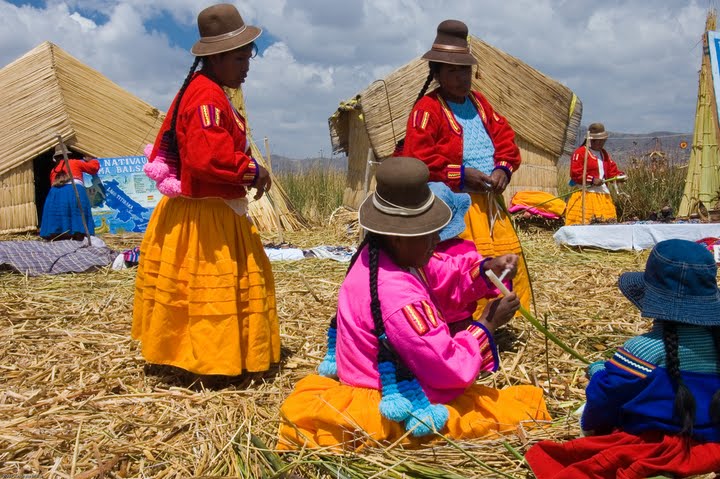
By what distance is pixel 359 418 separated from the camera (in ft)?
8.03

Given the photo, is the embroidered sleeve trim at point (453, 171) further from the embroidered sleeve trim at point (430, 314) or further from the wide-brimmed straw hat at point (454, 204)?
the embroidered sleeve trim at point (430, 314)

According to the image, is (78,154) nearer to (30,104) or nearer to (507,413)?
(30,104)

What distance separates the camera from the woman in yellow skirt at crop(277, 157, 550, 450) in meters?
2.36

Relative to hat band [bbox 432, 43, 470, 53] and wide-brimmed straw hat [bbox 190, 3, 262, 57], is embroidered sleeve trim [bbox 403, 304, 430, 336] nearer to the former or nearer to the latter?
wide-brimmed straw hat [bbox 190, 3, 262, 57]

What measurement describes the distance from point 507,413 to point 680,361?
760 mm

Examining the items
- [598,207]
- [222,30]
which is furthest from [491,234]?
[598,207]

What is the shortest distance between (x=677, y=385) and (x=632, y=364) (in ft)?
0.44

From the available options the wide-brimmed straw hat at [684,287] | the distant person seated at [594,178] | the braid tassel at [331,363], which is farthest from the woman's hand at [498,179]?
the distant person seated at [594,178]

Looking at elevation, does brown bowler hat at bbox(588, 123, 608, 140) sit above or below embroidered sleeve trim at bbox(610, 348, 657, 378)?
above

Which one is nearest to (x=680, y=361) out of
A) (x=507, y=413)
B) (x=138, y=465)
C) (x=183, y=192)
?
(x=507, y=413)

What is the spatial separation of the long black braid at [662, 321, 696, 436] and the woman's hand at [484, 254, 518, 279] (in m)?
0.82

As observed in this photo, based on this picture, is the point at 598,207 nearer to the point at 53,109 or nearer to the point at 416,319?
the point at 416,319

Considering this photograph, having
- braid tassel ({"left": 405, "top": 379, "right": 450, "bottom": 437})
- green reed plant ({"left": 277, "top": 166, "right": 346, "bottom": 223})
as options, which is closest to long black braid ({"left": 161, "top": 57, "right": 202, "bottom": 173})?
braid tassel ({"left": 405, "top": 379, "right": 450, "bottom": 437})

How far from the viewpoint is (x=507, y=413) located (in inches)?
103
